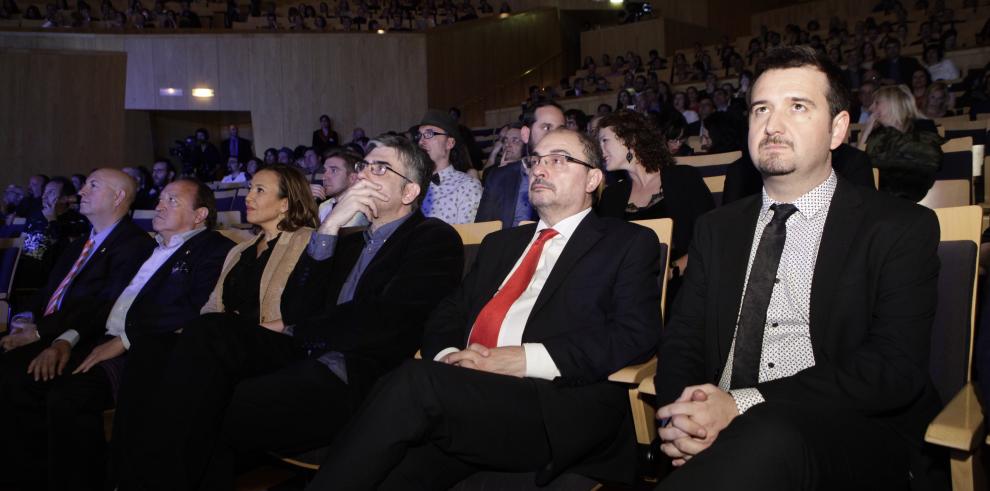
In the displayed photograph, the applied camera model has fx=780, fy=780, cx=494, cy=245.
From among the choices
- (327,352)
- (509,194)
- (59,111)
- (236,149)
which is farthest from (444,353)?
(236,149)

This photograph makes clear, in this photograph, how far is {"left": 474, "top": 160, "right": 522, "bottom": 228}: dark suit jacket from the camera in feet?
10.8

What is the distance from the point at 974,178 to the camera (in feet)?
13.2

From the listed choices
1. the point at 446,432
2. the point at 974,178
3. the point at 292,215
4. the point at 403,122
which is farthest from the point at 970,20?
Result: the point at 446,432

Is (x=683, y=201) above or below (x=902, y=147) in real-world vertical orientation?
below

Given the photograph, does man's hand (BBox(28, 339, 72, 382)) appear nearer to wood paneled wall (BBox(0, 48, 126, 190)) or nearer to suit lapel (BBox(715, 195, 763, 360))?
suit lapel (BBox(715, 195, 763, 360))

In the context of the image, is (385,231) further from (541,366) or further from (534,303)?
(541,366)

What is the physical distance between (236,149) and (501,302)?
9.37 m

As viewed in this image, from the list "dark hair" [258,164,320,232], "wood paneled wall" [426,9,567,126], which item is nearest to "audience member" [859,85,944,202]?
"dark hair" [258,164,320,232]

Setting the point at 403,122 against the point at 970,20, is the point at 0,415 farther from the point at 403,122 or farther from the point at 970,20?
the point at 970,20

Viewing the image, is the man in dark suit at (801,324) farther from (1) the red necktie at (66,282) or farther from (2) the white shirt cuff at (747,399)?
(1) the red necktie at (66,282)

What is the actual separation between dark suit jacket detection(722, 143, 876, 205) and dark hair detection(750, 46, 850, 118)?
0.74 metres

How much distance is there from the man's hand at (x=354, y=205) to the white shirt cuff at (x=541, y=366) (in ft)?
2.85

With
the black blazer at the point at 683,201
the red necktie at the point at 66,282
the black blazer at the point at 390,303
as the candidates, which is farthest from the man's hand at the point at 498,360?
the red necktie at the point at 66,282

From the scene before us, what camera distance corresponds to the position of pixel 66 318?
2.82 metres
